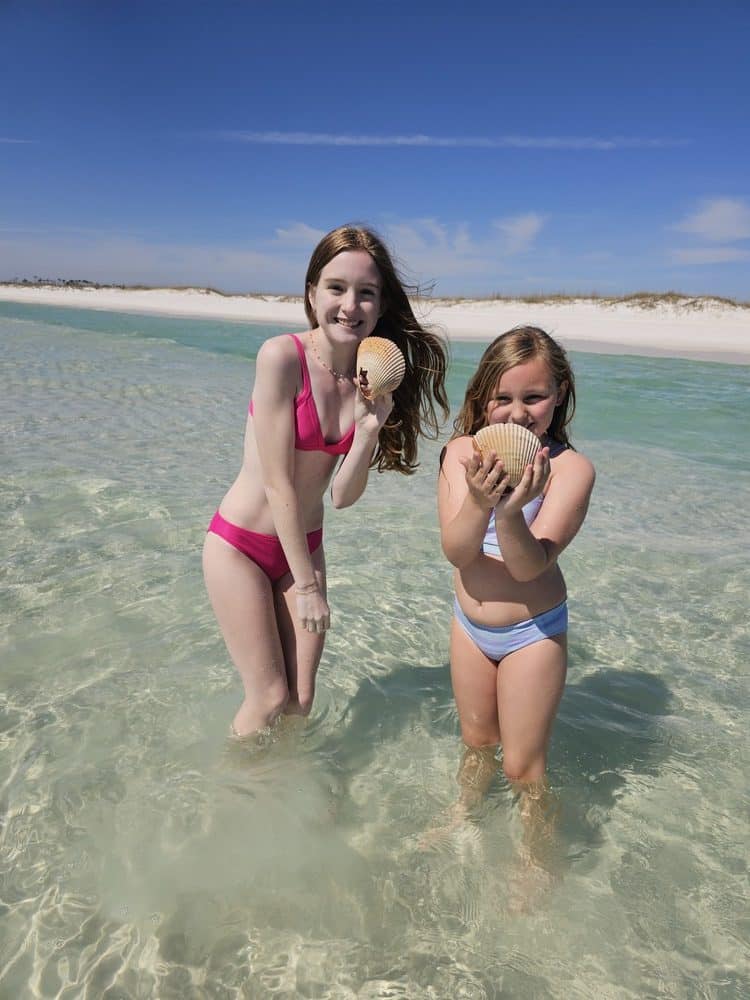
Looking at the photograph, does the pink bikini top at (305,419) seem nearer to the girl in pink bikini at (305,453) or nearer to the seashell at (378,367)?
the girl in pink bikini at (305,453)

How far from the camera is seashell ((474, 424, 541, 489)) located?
2174 millimetres

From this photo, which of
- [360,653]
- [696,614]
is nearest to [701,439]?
[696,614]

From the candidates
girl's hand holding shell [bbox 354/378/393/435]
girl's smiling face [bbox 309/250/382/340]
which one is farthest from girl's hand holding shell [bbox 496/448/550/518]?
girl's smiling face [bbox 309/250/382/340]

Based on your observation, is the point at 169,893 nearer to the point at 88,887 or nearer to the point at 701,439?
the point at 88,887

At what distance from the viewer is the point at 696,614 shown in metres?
5.05

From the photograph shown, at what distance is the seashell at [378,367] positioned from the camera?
103 inches

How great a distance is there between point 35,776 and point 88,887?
771 mm

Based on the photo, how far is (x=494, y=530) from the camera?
8.88 ft

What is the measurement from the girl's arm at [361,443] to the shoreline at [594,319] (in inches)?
601

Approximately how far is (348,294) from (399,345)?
39 centimetres

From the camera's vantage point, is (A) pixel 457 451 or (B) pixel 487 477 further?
(A) pixel 457 451

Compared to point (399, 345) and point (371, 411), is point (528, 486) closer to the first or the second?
point (371, 411)

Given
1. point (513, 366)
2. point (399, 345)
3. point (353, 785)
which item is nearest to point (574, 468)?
point (513, 366)

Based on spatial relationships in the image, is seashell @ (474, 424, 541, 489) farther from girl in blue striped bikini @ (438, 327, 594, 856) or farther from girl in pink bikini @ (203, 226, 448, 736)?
girl in pink bikini @ (203, 226, 448, 736)
